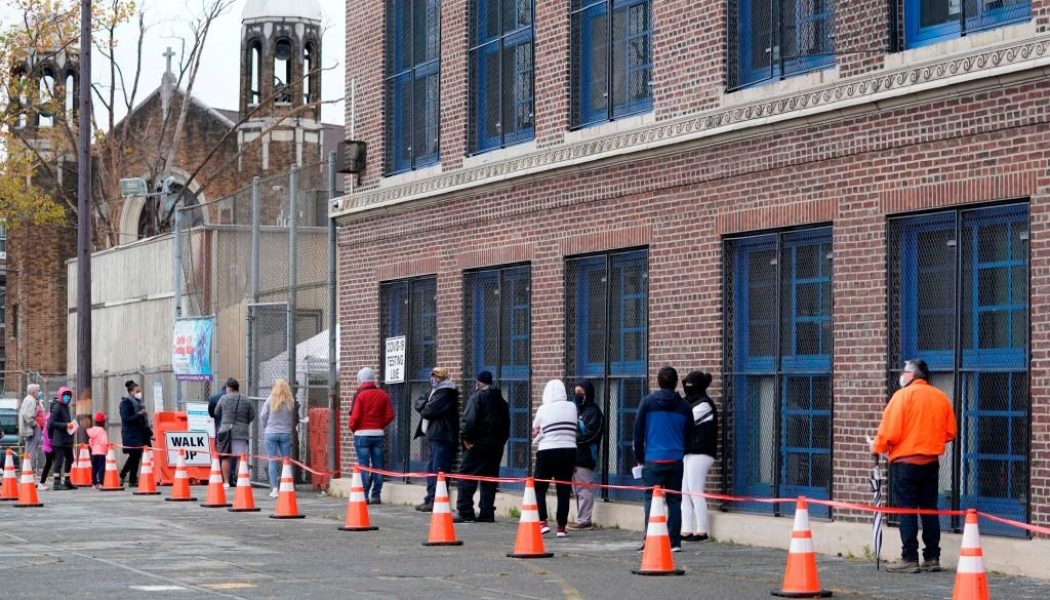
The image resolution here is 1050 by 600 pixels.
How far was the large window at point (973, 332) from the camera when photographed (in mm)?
14977

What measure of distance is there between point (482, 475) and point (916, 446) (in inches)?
276

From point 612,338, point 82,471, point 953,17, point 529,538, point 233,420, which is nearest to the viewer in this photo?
point 953,17

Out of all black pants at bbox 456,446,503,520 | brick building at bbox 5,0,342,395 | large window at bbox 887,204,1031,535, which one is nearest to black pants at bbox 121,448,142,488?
black pants at bbox 456,446,503,520

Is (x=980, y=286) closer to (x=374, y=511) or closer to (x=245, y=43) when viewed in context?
(x=374, y=511)

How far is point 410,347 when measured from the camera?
2459cm

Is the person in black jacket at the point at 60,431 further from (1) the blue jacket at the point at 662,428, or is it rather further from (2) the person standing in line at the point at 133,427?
(1) the blue jacket at the point at 662,428

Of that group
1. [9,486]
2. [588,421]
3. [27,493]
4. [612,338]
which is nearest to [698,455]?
[588,421]

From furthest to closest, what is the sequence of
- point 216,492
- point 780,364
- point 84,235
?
point 84,235 → point 216,492 → point 780,364

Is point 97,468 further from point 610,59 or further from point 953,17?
point 953,17

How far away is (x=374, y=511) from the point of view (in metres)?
23.0

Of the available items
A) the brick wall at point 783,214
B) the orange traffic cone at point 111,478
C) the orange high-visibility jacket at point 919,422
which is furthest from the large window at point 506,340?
the orange traffic cone at point 111,478

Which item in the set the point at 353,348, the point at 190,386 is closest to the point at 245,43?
the point at 190,386

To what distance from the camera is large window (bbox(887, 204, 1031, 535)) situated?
49.1ft

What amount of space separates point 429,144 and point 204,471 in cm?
860
